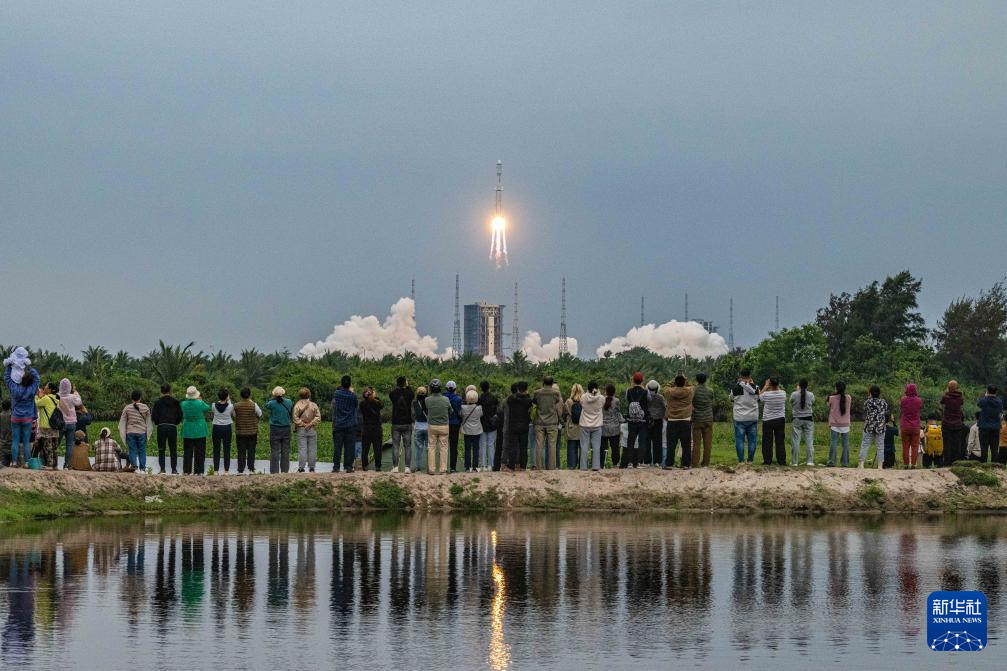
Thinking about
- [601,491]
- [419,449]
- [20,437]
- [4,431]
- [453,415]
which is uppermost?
[453,415]

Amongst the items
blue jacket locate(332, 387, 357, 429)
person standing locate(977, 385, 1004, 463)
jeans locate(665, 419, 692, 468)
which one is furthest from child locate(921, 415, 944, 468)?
blue jacket locate(332, 387, 357, 429)

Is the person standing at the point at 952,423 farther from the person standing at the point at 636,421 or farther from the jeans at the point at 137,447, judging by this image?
the jeans at the point at 137,447

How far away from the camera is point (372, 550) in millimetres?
21000

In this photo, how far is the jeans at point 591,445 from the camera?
29.1 metres

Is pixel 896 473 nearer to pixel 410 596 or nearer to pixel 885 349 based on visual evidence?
pixel 410 596

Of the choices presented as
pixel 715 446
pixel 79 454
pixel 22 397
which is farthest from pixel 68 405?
pixel 715 446

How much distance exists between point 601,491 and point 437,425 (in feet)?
10.8

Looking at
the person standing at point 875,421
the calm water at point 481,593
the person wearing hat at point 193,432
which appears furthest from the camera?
the person standing at point 875,421

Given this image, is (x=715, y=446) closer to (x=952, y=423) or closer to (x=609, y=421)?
(x=952, y=423)

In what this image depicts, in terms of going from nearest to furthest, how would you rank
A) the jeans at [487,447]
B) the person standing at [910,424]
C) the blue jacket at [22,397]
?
1. the blue jacket at [22,397]
2. the jeans at [487,447]
3. the person standing at [910,424]

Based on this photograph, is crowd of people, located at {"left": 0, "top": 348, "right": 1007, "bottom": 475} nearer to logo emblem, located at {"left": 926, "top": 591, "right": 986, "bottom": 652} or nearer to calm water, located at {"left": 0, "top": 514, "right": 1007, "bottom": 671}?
calm water, located at {"left": 0, "top": 514, "right": 1007, "bottom": 671}

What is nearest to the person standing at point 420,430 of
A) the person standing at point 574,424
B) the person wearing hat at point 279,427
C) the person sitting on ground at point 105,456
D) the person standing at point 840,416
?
the person wearing hat at point 279,427

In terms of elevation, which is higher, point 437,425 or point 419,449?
point 437,425

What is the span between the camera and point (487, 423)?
29.1 m
